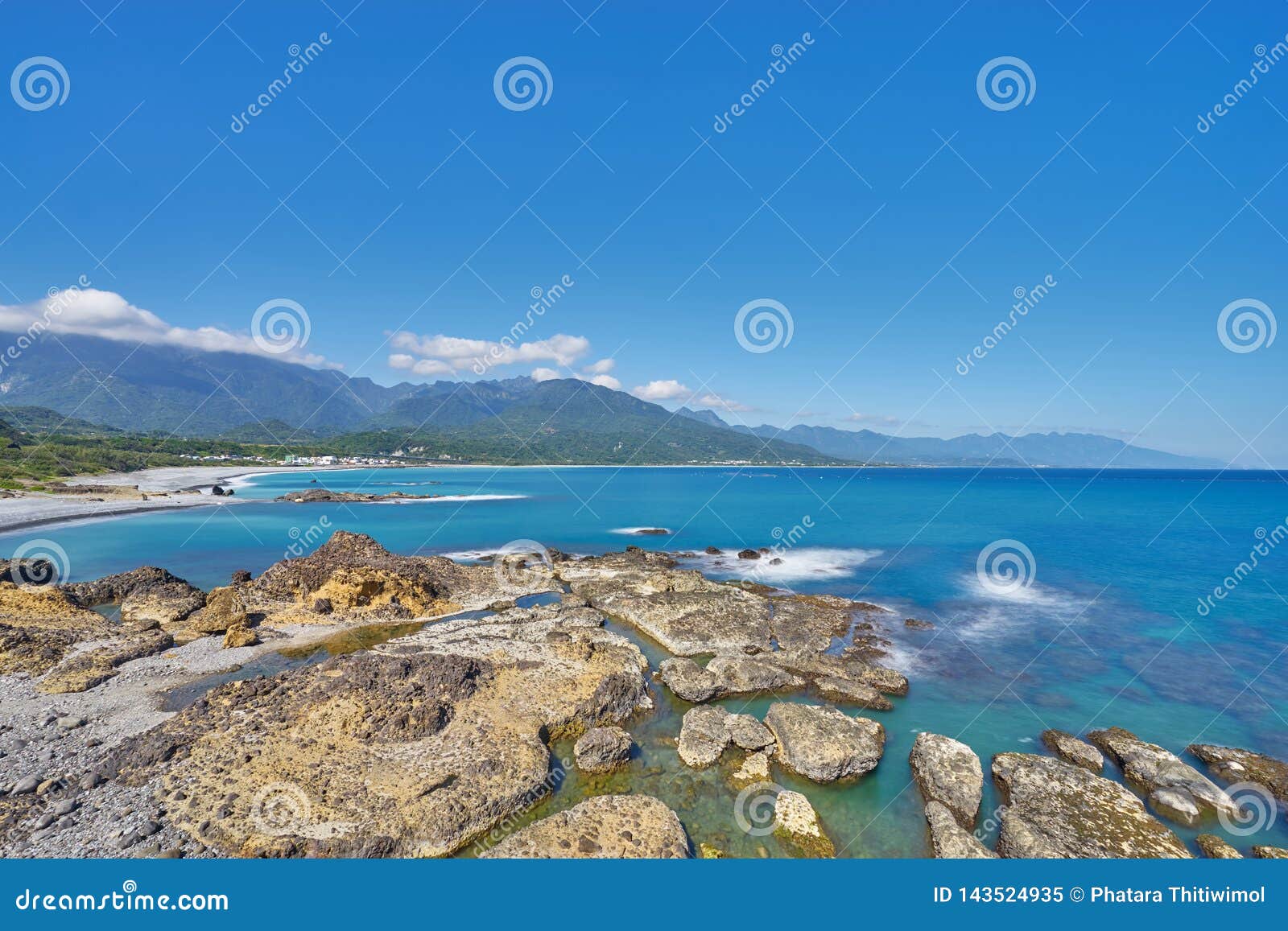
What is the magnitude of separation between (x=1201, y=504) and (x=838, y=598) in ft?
321

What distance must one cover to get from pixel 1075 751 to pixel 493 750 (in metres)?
14.8

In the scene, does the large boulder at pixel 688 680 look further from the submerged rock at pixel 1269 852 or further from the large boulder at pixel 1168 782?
the submerged rock at pixel 1269 852

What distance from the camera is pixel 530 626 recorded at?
2033cm

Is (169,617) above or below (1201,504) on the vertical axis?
below

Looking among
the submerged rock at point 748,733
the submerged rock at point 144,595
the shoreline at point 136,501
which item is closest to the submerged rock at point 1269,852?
the submerged rock at point 748,733

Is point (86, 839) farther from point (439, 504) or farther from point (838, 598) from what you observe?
point (439, 504)

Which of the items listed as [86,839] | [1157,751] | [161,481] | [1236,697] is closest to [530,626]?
[86,839]

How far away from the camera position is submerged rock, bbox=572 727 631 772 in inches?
464

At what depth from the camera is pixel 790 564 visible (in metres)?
34.8

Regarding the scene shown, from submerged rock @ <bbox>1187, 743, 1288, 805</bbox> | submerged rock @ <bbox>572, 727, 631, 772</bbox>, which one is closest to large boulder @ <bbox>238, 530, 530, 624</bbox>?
submerged rock @ <bbox>572, 727, 631, 772</bbox>

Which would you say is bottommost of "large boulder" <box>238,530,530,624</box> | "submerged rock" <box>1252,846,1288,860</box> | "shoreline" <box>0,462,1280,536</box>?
"shoreline" <box>0,462,1280,536</box>

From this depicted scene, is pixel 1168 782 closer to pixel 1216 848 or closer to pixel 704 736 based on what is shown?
pixel 1216 848

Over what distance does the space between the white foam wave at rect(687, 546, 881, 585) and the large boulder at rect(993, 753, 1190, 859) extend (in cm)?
1794

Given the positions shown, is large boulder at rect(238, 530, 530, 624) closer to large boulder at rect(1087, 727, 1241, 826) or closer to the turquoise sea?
the turquoise sea
